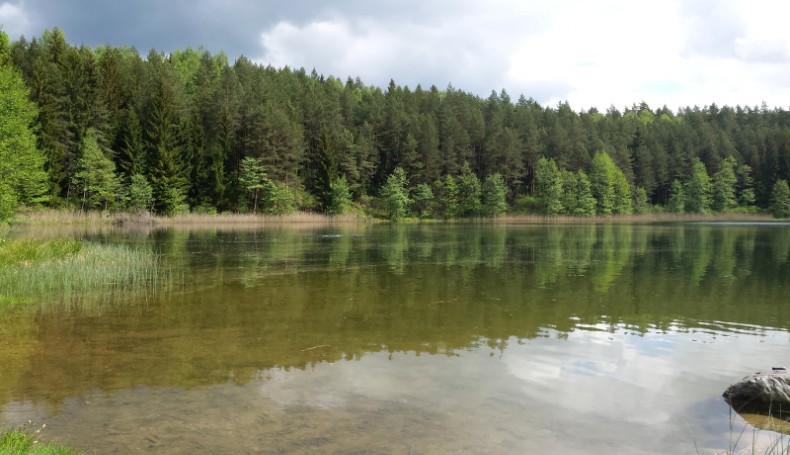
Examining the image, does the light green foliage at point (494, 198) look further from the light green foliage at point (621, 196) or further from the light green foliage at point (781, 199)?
the light green foliage at point (781, 199)

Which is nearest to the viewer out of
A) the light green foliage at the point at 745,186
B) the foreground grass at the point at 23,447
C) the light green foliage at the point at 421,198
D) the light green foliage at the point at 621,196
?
the foreground grass at the point at 23,447

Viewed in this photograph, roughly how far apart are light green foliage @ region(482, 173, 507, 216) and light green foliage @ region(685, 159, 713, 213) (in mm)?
47457

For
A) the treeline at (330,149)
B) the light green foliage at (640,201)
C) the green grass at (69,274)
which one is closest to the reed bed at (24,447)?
the green grass at (69,274)

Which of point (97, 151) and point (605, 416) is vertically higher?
point (97, 151)

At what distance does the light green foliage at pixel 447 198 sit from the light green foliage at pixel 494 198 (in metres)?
5.34

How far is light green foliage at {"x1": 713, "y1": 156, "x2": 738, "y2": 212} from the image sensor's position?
391 feet

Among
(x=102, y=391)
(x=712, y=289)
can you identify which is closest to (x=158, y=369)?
(x=102, y=391)

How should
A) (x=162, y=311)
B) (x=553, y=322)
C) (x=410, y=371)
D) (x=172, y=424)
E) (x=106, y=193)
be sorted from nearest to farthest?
(x=172, y=424), (x=410, y=371), (x=553, y=322), (x=162, y=311), (x=106, y=193)

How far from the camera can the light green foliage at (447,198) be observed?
3878 inches

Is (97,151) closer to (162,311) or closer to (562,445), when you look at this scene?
(162,311)

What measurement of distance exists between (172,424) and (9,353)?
18.3ft

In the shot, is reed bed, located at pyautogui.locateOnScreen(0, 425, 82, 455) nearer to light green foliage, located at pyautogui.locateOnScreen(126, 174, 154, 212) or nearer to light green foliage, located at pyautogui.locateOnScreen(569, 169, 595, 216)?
light green foliage, located at pyautogui.locateOnScreen(126, 174, 154, 212)

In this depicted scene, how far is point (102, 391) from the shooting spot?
8555mm

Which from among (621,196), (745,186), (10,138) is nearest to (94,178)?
(10,138)
